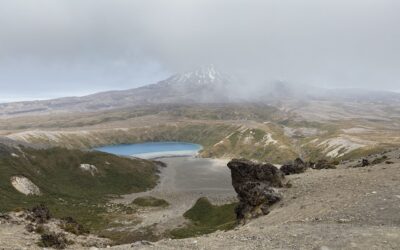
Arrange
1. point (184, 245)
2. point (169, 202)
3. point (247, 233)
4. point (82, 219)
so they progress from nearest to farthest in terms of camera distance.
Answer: point (184, 245) → point (247, 233) → point (82, 219) → point (169, 202)

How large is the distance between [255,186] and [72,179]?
110m

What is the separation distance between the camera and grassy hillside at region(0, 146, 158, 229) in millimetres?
111669

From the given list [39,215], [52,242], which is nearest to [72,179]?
[39,215]

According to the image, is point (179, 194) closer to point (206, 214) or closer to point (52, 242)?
point (206, 214)

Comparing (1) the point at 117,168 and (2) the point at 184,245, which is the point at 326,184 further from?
(1) the point at 117,168

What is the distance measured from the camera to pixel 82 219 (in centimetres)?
9969

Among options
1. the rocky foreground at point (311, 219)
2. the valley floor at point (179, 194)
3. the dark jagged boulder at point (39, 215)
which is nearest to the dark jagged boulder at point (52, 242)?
the rocky foreground at point (311, 219)

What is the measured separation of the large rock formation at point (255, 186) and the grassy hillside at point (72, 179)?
4830 centimetres

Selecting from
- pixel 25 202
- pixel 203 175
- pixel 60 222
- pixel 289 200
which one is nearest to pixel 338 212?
pixel 289 200

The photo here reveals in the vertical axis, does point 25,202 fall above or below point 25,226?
below

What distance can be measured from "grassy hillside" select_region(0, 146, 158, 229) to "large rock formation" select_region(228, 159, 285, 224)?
1902 inches

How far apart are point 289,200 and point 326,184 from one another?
4.52m

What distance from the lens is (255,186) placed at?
160 ft

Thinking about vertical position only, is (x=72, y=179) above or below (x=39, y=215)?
below
